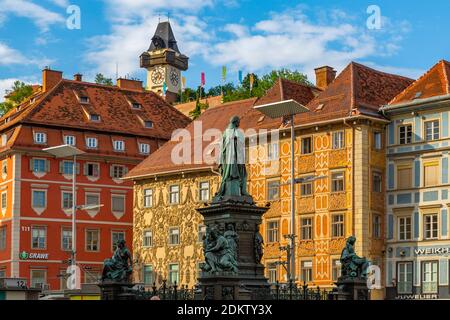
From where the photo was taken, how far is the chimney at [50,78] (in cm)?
8556

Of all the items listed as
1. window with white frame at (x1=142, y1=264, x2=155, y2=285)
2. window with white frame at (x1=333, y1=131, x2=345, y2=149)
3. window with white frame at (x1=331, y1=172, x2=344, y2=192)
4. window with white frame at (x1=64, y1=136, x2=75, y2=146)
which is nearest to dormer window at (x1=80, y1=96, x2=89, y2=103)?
window with white frame at (x1=64, y1=136, x2=75, y2=146)

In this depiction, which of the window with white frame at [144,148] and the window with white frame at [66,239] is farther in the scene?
the window with white frame at [144,148]

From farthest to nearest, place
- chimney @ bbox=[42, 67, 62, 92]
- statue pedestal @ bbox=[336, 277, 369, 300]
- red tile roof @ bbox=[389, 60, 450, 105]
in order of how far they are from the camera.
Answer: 1. chimney @ bbox=[42, 67, 62, 92]
2. red tile roof @ bbox=[389, 60, 450, 105]
3. statue pedestal @ bbox=[336, 277, 369, 300]

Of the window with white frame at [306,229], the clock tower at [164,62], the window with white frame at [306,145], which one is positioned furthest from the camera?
the clock tower at [164,62]

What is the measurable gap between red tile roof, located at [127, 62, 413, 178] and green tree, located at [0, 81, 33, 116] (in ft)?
98.5

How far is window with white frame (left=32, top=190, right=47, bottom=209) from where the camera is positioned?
78.0 metres

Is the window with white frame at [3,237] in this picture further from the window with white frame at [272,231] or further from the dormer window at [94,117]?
the window with white frame at [272,231]

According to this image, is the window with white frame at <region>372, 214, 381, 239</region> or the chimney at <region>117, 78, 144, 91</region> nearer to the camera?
the window with white frame at <region>372, 214, 381, 239</region>

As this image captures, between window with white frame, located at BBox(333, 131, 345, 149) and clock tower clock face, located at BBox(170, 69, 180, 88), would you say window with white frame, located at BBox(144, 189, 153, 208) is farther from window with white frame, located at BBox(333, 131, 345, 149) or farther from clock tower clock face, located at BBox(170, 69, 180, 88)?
clock tower clock face, located at BBox(170, 69, 180, 88)

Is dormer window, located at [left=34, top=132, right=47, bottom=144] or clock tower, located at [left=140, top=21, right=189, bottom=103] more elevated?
clock tower, located at [left=140, top=21, right=189, bottom=103]

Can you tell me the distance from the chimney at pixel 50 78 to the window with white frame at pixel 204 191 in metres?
19.7

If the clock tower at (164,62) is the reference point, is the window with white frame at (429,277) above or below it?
below

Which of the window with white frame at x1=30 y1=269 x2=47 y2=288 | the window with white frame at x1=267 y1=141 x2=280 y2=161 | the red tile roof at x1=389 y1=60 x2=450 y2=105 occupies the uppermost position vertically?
the red tile roof at x1=389 y1=60 x2=450 y2=105

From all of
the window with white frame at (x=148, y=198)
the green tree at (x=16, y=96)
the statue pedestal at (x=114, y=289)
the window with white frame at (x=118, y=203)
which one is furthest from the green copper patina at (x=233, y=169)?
the green tree at (x=16, y=96)
